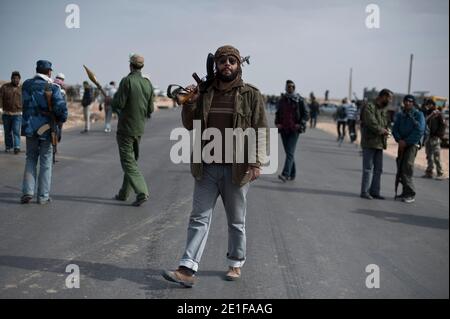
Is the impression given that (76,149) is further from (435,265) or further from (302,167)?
(435,265)

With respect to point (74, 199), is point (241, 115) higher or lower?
higher

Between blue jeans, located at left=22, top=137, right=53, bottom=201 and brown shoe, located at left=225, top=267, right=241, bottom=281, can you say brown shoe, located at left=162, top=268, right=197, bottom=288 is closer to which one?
brown shoe, located at left=225, top=267, right=241, bottom=281

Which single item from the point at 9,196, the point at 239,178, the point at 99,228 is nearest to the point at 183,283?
the point at 239,178

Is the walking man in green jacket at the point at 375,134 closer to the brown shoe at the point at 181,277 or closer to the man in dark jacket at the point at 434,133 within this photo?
the man in dark jacket at the point at 434,133

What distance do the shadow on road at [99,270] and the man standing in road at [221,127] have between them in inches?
9.3

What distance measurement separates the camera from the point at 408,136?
1003 cm

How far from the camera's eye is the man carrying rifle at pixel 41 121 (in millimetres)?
7555

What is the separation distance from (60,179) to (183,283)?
5736 mm

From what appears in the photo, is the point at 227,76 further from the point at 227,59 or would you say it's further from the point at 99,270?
the point at 99,270

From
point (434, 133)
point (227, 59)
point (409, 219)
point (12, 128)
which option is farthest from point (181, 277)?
point (434, 133)

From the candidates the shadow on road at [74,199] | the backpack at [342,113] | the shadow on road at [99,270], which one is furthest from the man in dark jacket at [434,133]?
the shadow on road at [99,270]

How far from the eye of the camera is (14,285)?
15.6 ft

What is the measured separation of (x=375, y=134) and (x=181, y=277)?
6.00 m

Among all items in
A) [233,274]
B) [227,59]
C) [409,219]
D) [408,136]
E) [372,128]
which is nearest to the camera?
[227,59]
